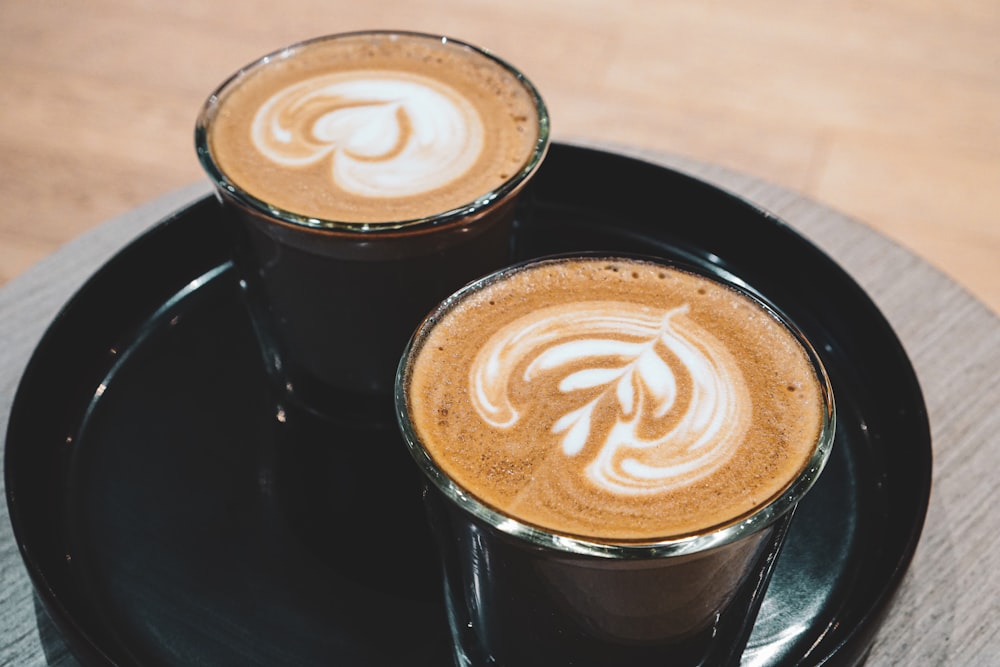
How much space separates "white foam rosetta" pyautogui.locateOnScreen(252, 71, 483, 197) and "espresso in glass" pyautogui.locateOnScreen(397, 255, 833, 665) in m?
0.15

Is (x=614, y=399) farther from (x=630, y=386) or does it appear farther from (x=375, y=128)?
(x=375, y=128)

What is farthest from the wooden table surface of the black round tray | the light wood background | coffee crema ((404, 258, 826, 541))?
coffee crema ((404, 258, 826, 541))

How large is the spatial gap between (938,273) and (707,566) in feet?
1.46

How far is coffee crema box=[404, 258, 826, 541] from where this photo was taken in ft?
1.59

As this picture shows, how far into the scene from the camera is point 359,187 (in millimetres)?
702

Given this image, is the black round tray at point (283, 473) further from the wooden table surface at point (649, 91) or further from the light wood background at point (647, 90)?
the light wood background at point (647, 90)

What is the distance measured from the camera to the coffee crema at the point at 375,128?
0.70 m

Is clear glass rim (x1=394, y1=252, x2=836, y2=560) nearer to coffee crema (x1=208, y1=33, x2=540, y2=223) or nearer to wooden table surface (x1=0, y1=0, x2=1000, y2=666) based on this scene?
coffee crema (x1=208, y1=33, x2=540, y2=223)

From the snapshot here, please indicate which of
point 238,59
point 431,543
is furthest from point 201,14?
point 431,543

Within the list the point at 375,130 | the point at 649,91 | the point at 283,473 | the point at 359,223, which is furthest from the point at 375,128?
the point at 649,91

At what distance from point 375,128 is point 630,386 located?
308 mm

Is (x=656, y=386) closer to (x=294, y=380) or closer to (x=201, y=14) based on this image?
(x=294, y=380)

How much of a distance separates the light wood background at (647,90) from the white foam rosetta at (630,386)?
37.5 inches

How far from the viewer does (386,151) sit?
0.73 m
